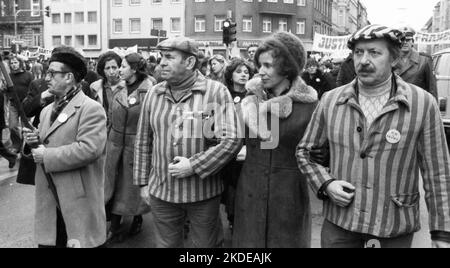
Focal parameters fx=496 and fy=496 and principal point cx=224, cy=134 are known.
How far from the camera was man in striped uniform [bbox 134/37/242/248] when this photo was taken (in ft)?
11.0

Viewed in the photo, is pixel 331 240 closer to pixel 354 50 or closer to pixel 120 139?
pixel 354 50

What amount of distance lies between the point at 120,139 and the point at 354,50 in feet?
10.0

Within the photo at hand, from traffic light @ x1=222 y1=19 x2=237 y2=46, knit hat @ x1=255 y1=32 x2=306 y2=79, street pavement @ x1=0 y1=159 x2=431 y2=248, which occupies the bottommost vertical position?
street pavement @ x1=0 y1=159 x2=431 y2=248

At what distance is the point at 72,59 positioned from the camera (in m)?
3.50

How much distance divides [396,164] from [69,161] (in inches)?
80.6

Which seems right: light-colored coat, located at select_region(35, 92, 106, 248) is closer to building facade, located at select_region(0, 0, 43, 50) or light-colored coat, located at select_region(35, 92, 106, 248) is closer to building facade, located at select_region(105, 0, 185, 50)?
building facade, located at select_region(105, 0, 185, 50)

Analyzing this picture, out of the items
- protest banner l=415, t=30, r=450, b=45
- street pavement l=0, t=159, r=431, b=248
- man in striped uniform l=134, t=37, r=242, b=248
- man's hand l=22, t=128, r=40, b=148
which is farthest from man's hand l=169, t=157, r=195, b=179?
protest banner l=415, t=30, r=450, b=45

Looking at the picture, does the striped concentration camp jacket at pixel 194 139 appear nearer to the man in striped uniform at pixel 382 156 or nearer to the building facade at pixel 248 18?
the man in striped uniform at pixel 382 156

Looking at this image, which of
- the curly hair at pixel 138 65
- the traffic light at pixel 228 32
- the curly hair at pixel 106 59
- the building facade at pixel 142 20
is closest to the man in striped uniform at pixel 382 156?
the curly hair at pixel 138 65

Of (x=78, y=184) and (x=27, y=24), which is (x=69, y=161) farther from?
(x=27, y=24)

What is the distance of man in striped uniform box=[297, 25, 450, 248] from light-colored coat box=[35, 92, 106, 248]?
1600 mm

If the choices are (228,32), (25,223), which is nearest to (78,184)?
(25,223)
